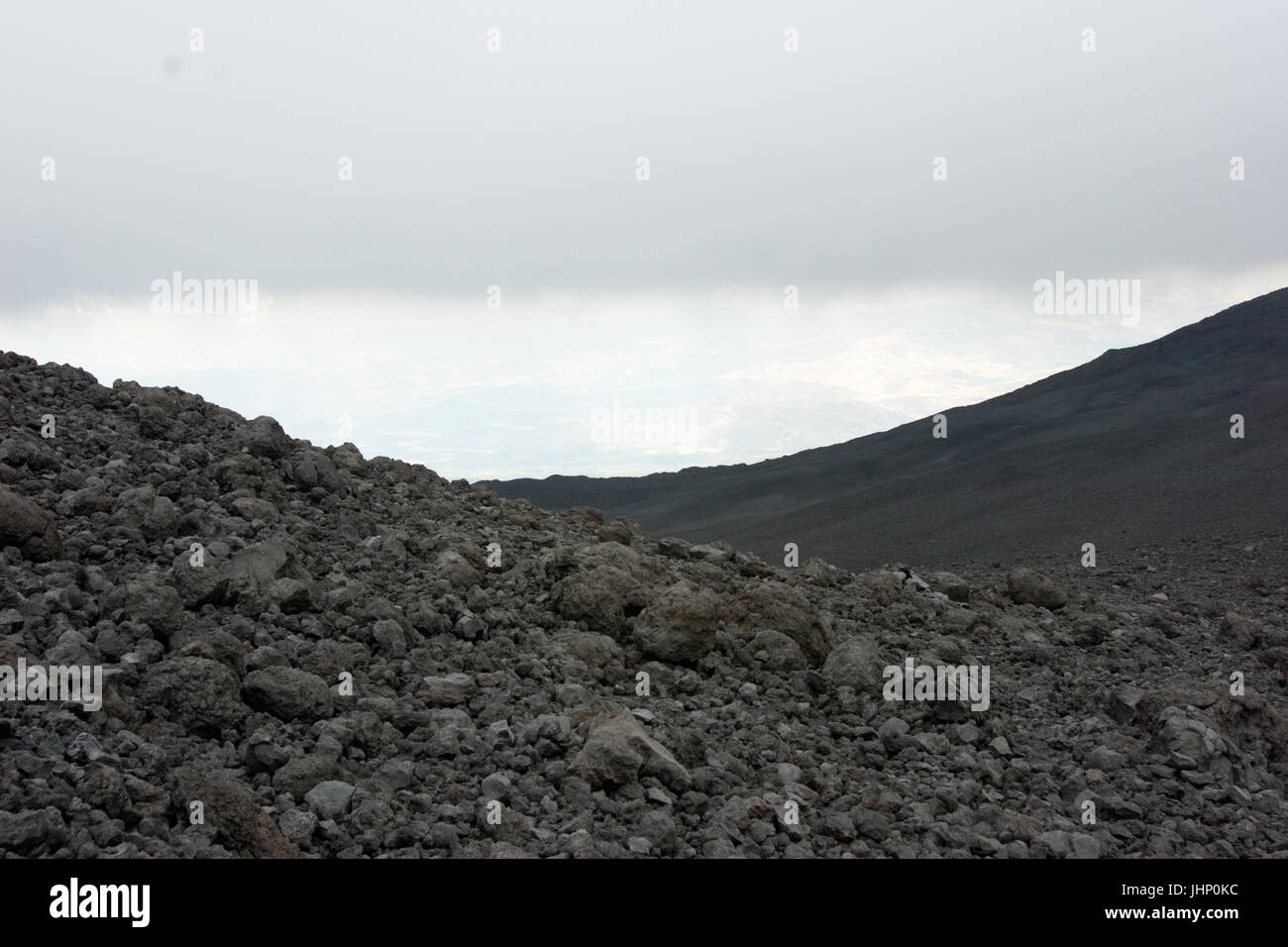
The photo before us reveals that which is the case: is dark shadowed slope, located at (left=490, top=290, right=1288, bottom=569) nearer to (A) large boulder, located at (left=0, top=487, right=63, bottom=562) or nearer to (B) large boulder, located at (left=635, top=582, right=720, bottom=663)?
(B) large boulder, located at (left=635, top=582, right=720, bottom=663)

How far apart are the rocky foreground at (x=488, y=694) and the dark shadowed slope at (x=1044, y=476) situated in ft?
55.8

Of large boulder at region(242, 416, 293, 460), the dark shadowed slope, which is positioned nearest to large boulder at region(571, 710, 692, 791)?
large boulder at region(242, 416, 293, 460)

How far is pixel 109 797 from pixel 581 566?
13.8ft

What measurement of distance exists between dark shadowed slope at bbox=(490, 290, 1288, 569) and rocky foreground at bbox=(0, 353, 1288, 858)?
55.8 ft

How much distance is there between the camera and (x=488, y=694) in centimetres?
602

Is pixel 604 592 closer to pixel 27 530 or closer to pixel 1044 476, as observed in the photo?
pixel 27 530

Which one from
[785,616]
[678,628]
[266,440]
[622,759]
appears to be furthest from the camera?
[266,440]

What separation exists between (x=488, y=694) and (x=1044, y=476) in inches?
1268

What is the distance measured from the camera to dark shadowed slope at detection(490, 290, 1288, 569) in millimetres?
27312

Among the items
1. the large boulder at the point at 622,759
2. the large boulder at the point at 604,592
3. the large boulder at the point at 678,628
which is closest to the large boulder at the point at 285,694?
the large boulder at the point at 622,759

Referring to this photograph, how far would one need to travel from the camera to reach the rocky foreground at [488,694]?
460cm

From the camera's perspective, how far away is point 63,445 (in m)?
7.67

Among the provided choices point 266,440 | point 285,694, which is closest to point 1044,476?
point 266,440
